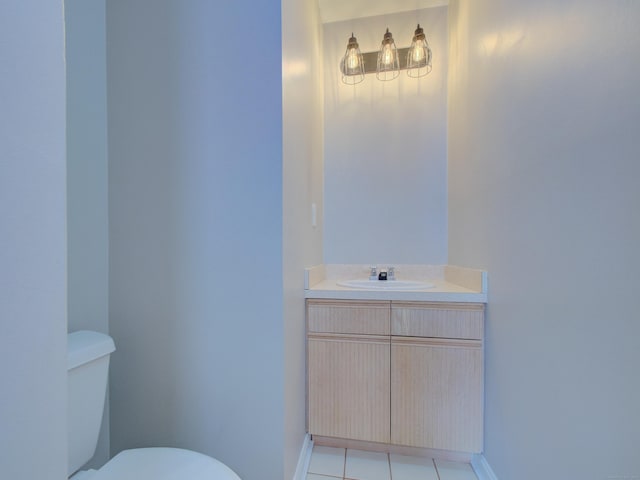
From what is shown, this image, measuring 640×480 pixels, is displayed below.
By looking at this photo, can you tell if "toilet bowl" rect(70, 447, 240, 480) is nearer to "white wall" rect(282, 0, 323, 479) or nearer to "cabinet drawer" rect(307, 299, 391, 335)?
"white wall" rect(282, 0, 323, 479)

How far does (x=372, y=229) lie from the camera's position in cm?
186

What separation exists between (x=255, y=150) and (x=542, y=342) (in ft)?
4.00

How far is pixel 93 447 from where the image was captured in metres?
0.93

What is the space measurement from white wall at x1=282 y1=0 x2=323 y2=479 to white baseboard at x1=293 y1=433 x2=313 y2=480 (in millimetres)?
48

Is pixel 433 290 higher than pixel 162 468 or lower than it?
higher

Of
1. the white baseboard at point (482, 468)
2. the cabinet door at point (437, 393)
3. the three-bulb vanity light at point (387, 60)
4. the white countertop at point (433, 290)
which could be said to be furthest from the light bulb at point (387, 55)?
the white baseboard at point (482, 468)

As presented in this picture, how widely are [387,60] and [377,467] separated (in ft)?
7.70

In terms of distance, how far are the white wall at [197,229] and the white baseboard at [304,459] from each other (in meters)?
0.25

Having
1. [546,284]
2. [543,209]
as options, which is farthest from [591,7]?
[546,284]

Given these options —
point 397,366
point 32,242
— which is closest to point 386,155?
point 397,366

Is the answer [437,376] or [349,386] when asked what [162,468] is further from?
[437,376]

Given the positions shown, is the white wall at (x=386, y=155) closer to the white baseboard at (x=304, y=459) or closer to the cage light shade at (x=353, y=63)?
the cage light shade at (x=353, y=63)

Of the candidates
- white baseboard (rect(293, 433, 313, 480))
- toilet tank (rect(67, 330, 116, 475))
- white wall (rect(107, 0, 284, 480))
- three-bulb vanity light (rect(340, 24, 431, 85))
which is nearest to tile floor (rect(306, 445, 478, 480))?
white baseboard (rect(293, 433, 313, 480))

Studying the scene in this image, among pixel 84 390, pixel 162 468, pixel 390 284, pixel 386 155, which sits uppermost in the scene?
pixel 386 155
